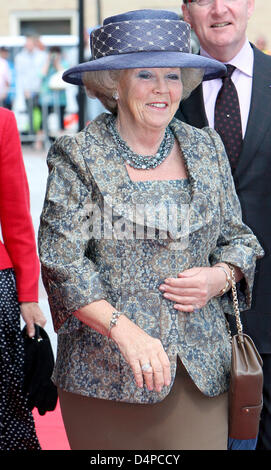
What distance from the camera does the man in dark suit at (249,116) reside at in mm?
3346

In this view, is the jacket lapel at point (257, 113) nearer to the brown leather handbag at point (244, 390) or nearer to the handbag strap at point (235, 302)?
the handbag strap at point (235, 302)

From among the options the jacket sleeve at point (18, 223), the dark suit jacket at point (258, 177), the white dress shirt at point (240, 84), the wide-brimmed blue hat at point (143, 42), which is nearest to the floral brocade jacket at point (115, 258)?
the wide-brimmed blue hat at point (143, 42)

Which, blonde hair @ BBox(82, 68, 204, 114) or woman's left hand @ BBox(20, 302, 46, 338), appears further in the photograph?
woman's left hand @ BBox(20, 302, 46, 338)

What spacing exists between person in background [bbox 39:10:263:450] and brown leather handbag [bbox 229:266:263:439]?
0.25 feet

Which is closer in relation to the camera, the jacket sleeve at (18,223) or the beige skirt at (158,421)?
the beige skirt at (158,421)

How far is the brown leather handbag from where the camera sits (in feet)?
8.68

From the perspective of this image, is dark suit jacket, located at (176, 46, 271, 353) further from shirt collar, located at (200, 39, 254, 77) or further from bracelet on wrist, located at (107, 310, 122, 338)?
bracelet on wrist, located at (107, 310, 122, 338)

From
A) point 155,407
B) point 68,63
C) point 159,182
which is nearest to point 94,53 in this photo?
point 159,182

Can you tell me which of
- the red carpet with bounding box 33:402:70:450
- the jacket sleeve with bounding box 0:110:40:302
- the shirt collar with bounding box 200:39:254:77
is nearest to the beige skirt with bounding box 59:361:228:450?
the jacket sleeve with bounding box 0:110:40:302

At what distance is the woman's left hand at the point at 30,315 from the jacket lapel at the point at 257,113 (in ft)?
2.91

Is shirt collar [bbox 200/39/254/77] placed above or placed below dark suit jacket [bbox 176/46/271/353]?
above
